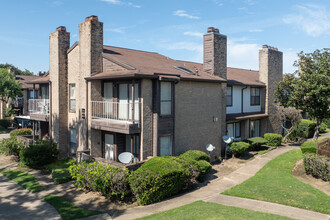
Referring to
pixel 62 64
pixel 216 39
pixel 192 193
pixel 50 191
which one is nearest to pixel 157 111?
pixel 192 193

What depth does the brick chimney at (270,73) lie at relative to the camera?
2402 centimetres

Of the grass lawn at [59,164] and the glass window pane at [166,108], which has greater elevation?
the glass window pane at [166,108]

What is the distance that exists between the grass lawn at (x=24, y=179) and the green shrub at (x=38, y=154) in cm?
80

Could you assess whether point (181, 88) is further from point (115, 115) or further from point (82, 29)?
point (82, 29)

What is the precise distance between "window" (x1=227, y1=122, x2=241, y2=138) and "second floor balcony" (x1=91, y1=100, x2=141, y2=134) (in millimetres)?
9596

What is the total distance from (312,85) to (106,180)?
1529 centimetres

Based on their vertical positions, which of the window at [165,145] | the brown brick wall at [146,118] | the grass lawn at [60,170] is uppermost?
the brown brick wall at [146,118]

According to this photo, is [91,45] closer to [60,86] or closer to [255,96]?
[60,86]

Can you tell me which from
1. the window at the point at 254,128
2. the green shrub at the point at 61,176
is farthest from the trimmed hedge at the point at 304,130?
the green shrub at the point at 61,176

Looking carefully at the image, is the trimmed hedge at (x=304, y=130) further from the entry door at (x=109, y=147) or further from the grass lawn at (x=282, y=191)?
the entry door at (x=109, y=147)

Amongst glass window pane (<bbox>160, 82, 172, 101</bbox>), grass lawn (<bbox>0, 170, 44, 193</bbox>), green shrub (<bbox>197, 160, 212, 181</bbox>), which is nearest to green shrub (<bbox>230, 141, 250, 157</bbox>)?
green shrub (<bbox>197, 160, 212, 181</bbox>)

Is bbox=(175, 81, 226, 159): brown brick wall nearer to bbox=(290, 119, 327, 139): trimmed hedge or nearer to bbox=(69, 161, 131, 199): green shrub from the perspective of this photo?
bbox=(69, 161, 131, 199): green shrub

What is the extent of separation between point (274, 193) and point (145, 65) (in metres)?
9.52

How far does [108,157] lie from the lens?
16328 millimetres
